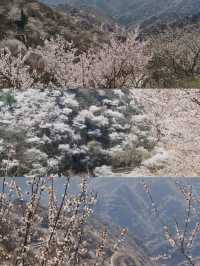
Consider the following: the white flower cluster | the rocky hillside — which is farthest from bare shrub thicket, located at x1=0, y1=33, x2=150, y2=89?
the rocky hillside

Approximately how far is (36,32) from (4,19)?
5.76ft

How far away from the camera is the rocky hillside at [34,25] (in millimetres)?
26719

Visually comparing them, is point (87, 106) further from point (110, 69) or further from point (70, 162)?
point (110, 69)

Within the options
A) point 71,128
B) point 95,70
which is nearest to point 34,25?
point 95,70

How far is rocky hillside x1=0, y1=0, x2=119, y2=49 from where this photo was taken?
1052 inches

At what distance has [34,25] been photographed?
2892cm

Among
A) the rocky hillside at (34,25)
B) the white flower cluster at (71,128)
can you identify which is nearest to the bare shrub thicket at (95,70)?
the white flower cluster at (71,128)

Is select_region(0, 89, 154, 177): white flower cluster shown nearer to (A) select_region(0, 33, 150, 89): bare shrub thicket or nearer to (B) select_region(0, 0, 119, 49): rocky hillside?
(A) select_region(0, 33, 150, 89): bare shrub thicket

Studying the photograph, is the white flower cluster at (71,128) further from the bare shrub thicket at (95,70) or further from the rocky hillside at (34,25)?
the rocky hillside at (34,25)

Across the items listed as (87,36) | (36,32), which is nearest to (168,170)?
(36,32)

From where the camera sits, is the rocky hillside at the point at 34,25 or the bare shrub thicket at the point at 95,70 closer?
the bare shrub thicket at the point at 95,70

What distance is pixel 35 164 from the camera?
19.6ft

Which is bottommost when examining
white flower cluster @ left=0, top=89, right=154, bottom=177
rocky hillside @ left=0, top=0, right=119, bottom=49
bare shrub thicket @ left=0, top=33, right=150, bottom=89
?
white flower cluster @ left=0, top=89, right=154, bottom=177

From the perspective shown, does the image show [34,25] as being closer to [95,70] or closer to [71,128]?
[95,70]
